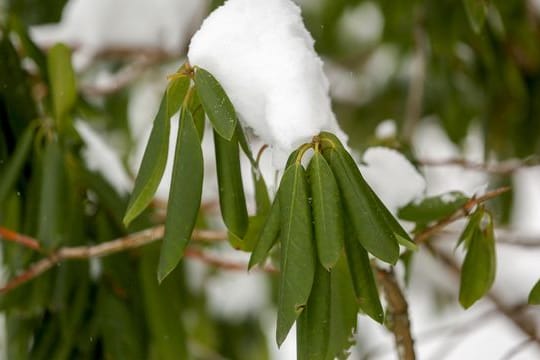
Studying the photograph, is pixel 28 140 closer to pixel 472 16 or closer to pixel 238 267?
pixel 238 267

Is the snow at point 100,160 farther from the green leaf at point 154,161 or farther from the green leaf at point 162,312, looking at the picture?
the green leaf at point 154,161

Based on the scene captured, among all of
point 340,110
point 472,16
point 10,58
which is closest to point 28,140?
point 10,58

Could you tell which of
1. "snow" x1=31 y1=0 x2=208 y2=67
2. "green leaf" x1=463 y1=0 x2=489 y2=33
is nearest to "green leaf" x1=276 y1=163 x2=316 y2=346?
"green leaf" x1=463 y1=0 x2=489 y2=33

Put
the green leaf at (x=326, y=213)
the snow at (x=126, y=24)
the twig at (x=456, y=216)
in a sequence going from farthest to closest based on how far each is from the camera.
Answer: the snow at (x=126, y=24), the twig at (x=456, y=216), the green leaf at (x=326, y=213)

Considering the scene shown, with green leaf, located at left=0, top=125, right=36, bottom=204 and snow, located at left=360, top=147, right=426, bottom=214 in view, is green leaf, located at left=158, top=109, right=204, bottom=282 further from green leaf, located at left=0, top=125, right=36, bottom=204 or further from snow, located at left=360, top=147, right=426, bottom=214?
green leaf, located at left=0, top=125, right=36, bottom=204

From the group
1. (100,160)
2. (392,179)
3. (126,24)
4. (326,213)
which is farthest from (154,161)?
(126,24)

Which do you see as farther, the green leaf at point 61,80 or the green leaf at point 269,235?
the green leaf at point 61,80

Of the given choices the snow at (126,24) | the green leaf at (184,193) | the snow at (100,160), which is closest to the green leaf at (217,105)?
the green leaf at (184,193)
